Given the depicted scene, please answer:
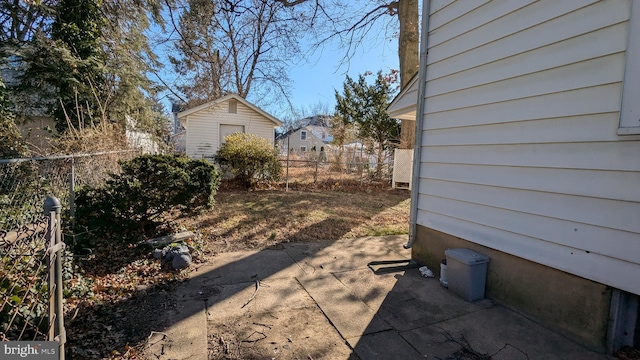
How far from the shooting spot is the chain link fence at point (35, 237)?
1648 mm

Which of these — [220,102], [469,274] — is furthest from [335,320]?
[220,102]

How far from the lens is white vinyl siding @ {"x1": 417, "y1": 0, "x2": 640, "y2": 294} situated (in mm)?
2154

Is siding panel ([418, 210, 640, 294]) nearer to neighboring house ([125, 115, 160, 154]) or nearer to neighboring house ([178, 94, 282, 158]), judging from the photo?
neighboring house ([125, 115, 160, 154])

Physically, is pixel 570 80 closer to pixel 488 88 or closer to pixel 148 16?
pixel 488 88

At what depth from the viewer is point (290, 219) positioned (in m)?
6.19

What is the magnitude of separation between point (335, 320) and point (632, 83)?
2.80 metres

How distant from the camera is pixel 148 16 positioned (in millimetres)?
10766

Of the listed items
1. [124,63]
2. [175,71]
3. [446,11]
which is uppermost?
[175,71]

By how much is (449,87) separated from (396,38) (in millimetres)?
8966

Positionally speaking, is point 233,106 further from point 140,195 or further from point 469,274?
point 469,274

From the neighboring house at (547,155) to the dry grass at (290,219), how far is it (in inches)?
91.7

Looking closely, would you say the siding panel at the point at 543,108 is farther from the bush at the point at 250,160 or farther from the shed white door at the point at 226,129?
the shed white door at the point at 226,129

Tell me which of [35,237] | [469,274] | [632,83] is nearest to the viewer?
[632,83]

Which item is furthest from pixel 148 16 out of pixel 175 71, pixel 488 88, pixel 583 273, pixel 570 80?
pixel 583 273
